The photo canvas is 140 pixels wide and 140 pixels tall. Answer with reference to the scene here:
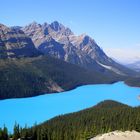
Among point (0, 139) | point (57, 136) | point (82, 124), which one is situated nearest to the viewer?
point (0, 139)

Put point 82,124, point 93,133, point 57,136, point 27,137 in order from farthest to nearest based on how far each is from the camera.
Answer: point 82,124 → point 93,133 → point 57,136 → point 27,137

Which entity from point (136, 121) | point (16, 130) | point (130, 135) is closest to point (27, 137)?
point (16, 130)

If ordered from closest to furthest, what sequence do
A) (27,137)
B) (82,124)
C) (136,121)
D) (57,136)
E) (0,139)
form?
(0,139) < (27,137) < (57,136) < (136,121) < (82,124)

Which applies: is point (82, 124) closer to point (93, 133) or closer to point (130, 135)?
point (93, 133)

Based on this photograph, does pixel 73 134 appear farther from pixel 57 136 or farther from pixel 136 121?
pixel 136 121

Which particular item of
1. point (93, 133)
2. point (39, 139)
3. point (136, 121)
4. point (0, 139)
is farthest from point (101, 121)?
point (0, 139)

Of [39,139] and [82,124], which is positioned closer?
[39,139]

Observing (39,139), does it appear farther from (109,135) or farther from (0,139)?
(109,135)

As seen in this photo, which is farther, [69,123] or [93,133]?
[69,123]

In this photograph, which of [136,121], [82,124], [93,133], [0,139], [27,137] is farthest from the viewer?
[82,124]
